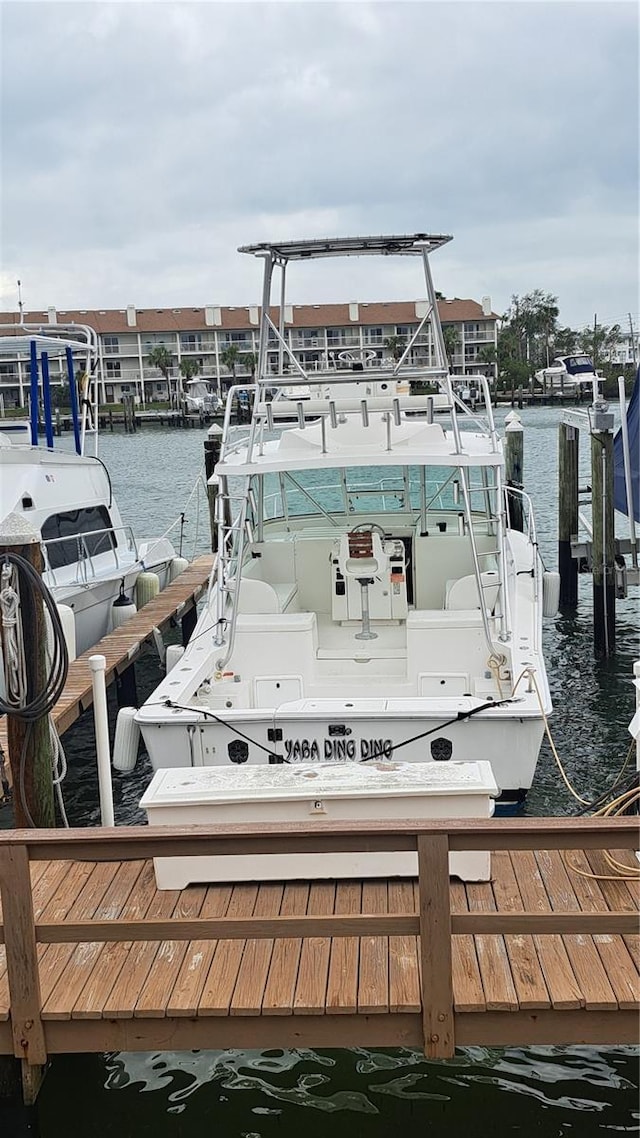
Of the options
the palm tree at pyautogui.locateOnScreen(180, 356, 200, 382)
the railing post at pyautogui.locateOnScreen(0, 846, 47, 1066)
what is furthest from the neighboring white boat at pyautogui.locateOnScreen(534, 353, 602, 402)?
the railing post at pyautogui.locateOnScreen(0, 846, 47, 1066)

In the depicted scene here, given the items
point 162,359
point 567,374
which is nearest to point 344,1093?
point 567,374

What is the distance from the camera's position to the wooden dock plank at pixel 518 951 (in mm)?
4523

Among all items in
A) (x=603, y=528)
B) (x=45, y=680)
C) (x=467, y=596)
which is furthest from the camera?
(x=603, y=528)

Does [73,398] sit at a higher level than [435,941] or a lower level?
higher

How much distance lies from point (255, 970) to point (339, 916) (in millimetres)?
736

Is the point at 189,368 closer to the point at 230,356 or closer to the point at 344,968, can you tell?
the point at 230,356

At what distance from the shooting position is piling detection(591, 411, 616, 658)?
13.2 metres

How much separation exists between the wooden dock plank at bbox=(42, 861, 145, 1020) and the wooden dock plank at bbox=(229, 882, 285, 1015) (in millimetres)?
705

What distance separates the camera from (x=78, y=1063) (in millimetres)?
5824

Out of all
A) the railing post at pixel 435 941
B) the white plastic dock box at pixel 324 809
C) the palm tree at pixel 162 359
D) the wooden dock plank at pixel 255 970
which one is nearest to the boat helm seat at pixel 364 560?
the white plastic dock box at pixel 324 809

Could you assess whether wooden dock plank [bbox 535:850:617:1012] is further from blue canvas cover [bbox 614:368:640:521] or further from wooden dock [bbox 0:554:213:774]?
blue canvas cover [bbox 614:368:640:521]

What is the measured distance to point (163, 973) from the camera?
4.87m

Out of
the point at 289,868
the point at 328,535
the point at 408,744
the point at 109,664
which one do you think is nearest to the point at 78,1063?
the point at 289,868

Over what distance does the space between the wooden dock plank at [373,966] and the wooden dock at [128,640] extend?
12.7 ft
